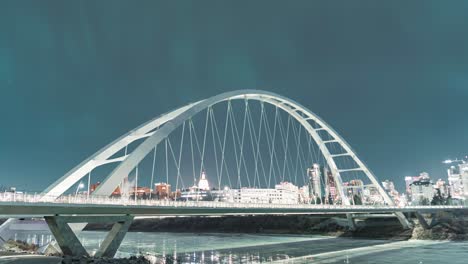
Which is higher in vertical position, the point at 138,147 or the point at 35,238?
the point at 138,147

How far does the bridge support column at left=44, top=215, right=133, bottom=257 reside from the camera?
62.6ft

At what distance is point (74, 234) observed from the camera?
20.0 metres

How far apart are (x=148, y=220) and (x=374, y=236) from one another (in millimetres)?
58597

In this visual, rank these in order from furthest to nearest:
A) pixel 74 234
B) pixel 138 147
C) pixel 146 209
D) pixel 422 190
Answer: pixel 422 190
pixel 138 147
pixel 146 209
pixel 74 234

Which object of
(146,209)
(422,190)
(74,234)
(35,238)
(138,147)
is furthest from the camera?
(422,190)

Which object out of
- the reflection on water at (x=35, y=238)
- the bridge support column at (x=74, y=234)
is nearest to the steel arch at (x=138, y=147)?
the bridge support column at (x=74, y=234)

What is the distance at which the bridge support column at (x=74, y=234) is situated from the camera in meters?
19.1

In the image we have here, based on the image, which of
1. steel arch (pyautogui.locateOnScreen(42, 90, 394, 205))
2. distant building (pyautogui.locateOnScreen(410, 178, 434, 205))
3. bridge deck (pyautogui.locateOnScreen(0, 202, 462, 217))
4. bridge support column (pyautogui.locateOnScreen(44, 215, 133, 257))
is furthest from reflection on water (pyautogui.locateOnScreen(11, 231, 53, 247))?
distant building (pyautogui.locateOnScreen(410, 178, 434, 205))

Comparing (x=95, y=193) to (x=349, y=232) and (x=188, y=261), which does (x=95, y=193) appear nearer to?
(x=188, y=261)

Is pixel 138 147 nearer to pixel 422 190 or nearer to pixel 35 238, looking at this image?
pixel 35 238

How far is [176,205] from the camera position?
24.0 metres

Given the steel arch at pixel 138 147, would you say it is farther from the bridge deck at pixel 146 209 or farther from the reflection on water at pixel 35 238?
the reflection on water at pixel 35 238

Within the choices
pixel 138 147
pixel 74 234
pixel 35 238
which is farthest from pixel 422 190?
pixel 74 234

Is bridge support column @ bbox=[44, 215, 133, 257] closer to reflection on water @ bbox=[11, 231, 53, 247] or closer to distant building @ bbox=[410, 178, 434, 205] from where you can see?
reflection on water @ bbox=[11, 231, 53, 247]
